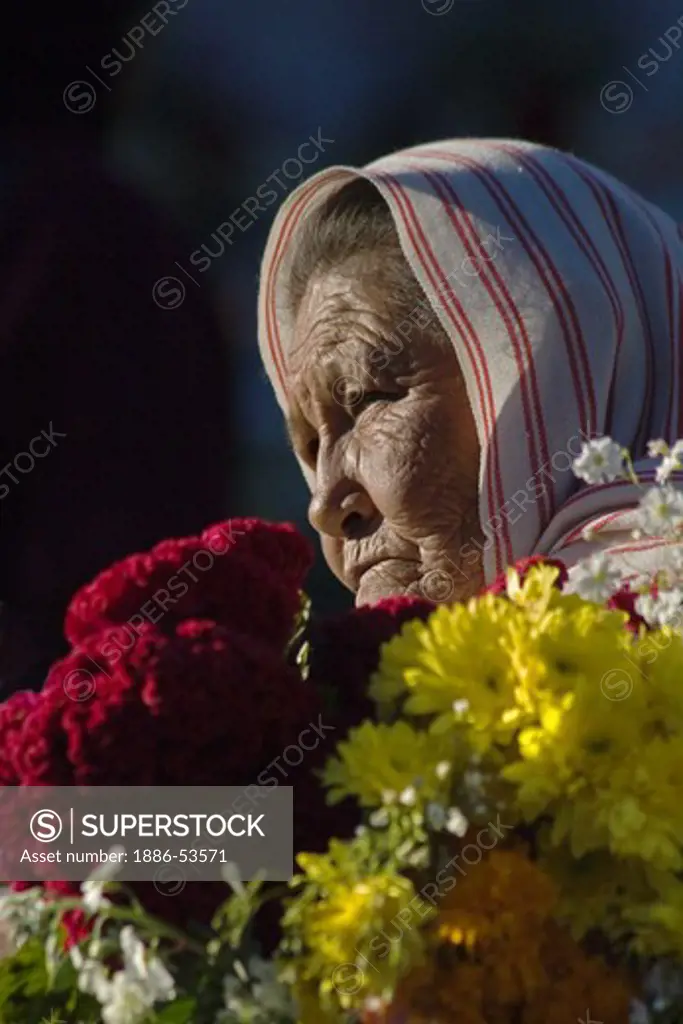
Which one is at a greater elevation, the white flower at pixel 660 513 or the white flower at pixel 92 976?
the white flower at pixel 660 513

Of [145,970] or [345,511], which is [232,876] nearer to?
[145,970]

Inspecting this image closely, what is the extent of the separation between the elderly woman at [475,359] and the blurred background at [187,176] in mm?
837

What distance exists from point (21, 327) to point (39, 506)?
12.9 inches

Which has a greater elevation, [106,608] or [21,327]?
[106,608]

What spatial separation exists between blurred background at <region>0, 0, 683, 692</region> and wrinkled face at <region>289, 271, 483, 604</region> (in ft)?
2.67

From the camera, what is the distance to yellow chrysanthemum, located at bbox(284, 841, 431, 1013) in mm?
669

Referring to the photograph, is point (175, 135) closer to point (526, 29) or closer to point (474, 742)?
point (526, 29)

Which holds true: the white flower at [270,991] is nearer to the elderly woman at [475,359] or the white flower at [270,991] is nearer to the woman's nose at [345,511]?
the elderly woman at [475,359]

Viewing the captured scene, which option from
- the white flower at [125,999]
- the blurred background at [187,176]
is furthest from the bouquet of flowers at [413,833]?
the blurred background at [187,176]

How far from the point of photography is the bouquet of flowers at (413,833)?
2.26 ft

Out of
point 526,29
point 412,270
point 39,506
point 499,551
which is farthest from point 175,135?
point 499,551

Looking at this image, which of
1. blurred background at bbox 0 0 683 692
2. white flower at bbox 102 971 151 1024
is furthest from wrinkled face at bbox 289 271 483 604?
white flower at bbox 102 971 151 1024

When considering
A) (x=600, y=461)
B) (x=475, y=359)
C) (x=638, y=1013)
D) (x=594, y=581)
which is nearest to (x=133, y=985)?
(x=638, y=1013)

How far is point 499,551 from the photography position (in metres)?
1.87
